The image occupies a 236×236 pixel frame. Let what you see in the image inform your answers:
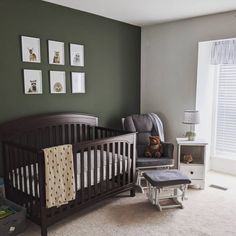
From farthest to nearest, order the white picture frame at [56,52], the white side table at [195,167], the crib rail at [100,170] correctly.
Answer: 1. the white side table at [195,167]
2. the white picture frame at [56,52]
3. the crib rail at [100,170]

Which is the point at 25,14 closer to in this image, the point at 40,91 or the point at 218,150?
the point at 40,91

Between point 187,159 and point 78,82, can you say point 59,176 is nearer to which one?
point 78,82

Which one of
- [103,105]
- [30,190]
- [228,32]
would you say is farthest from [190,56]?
[30,190]

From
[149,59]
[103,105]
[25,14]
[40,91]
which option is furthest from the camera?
[149,59]

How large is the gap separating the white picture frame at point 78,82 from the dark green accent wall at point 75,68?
6cm

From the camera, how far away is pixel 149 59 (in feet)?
14.0

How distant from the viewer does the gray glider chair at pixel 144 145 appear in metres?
3.36

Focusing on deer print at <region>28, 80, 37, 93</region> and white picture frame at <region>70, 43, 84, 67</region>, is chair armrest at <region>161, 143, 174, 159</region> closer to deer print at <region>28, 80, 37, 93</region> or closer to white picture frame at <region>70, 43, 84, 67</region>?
white picture frame at <region>70, 43, 84, 67</region>

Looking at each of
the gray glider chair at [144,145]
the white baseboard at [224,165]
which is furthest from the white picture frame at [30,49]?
the white baseboard at [224,165]

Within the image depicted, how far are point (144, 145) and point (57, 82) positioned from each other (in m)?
1.55

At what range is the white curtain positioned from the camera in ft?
12.0

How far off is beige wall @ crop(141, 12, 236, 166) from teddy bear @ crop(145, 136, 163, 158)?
2.07ft

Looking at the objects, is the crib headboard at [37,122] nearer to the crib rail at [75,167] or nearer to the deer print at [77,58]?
the crib rail at [75,167]

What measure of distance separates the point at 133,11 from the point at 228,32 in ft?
4.30
